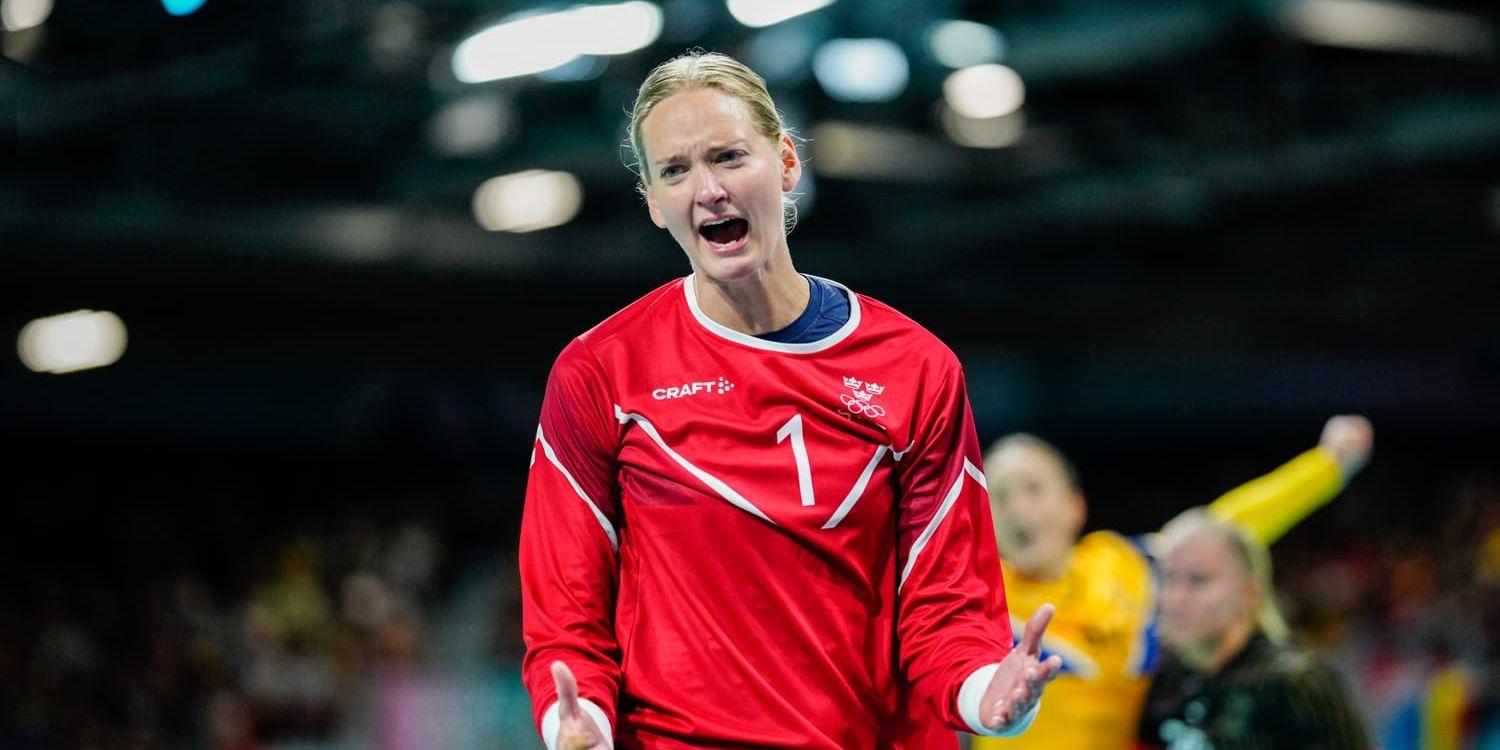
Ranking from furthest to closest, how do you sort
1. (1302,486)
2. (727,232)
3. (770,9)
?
(770,9)
(1302,486)
(727,232)

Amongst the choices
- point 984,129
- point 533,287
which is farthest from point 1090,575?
point 533,287

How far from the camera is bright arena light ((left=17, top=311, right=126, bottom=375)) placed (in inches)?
525

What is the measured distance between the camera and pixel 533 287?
47.1 feet

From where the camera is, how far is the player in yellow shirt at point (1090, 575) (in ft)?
17.7

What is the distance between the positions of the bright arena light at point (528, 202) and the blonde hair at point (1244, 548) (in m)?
9.21

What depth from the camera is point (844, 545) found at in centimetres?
289

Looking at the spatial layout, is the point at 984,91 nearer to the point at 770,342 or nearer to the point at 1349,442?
the point at 1349,442

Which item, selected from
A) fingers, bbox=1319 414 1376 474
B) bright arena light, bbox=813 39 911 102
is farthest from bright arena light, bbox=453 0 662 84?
fingers, bbox=1319 414 1376 474

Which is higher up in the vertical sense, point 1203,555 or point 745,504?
point 745,504

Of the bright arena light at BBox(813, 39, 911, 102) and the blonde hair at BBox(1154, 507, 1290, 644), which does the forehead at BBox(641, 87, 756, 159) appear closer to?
the blonde hair at BBox(1154, 507, 1290, 644)

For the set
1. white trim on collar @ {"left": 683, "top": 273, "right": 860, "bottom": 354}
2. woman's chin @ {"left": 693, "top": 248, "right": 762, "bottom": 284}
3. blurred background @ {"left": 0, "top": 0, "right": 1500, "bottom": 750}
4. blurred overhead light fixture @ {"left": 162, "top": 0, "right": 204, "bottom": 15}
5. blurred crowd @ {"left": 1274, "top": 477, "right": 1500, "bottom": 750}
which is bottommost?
blurred crowd @ {"left": 1274, "top": 477, "right": 1500, "bottom": 750}

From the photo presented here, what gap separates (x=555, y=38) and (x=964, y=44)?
8.51 feet

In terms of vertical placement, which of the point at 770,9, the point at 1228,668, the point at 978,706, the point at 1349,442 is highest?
the point at 770,9

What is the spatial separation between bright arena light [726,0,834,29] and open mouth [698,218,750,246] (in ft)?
22.6
